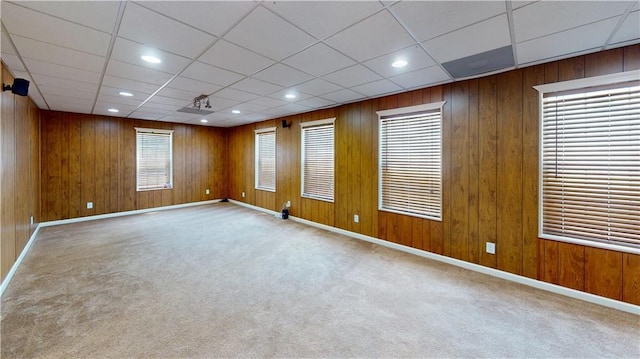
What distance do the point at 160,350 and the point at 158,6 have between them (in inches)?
95.9

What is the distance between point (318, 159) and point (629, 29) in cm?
424

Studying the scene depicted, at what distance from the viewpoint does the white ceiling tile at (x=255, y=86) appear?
11.6ft

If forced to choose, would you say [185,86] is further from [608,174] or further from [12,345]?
[608,174]

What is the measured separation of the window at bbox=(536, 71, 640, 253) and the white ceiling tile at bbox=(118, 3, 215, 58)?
11.5ft

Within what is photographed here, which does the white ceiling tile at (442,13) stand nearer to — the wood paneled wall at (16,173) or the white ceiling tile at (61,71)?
the white ceiling tile at (61,71)

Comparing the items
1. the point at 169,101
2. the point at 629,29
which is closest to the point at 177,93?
the point at 169,101

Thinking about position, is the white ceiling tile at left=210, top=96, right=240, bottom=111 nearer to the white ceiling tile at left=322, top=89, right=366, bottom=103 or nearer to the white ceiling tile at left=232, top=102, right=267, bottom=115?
the white ceiling tile at left=232, top=102, right=267, bottom=115

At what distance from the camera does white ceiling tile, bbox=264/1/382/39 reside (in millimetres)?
1810

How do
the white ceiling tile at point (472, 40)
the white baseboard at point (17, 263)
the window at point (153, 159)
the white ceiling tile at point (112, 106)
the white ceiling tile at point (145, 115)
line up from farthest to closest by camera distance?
the window at point (153, 159) → the white ceiling tile at point (145, 115) → the white ceiling tile at point (112, 106) → the white baseboard at point (17, 263) → the white ceiling tile at point (472, 40)

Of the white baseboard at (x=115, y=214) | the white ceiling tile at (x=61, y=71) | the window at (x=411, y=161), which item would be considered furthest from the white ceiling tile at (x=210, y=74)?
the white baseboard at (x=115, y=214)

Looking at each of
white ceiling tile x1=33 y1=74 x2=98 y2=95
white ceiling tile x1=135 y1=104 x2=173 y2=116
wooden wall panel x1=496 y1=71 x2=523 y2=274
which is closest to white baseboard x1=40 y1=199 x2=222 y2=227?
white ceiling tile x1=135 y1=104 x2=173 y2=116

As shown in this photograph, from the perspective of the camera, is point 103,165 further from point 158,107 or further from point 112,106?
point 158,107

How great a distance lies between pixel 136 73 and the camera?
3.15 m

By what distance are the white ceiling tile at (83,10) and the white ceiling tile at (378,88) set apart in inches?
108
